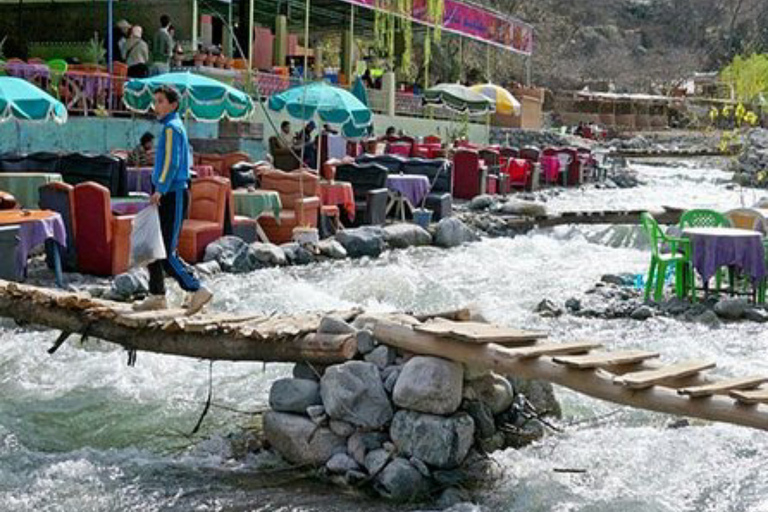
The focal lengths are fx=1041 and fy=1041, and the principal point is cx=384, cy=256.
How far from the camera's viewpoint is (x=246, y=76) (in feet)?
66.0

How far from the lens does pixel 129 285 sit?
30.8 ft

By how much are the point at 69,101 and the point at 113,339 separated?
10.8m

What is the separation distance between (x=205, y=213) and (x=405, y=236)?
346 centimetres

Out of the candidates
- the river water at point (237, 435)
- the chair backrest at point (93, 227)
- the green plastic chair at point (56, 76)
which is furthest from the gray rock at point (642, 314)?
the green plastic chair at point (56, 76)

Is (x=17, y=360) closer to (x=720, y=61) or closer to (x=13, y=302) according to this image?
(x=13, y=302)

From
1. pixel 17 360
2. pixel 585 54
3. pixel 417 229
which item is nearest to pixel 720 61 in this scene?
pixel 585 54

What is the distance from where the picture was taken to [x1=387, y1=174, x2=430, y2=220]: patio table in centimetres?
1540

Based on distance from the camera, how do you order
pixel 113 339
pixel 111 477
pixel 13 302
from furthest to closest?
pixel 13 302, pixel 113 339, pixel 111 477

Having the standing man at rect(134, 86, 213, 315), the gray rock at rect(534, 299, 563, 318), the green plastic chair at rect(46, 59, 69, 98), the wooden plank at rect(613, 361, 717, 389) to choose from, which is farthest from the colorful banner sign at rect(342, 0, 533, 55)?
the wooden plank at rect(613, 361, 717, 389)

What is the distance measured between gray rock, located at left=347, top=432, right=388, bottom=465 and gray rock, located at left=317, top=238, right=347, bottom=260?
7345mm

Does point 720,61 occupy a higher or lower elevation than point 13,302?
higher

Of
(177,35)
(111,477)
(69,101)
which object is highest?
(177,35)

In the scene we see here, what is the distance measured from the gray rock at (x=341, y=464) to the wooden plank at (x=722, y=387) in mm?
1683

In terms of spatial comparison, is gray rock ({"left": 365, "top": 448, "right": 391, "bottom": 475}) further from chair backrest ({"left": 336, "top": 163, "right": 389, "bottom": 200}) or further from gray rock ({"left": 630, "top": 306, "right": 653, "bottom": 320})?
chair backrest ({"left": 336, "top": 163, "right": 389, "bottom": 200})
